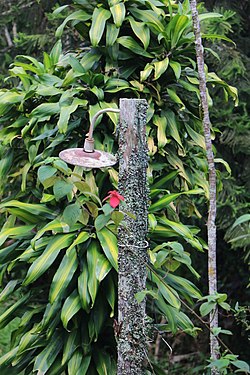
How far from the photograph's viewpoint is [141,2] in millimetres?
2998

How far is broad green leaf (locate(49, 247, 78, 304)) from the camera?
8.46 ft

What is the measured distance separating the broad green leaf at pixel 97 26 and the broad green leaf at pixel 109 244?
2.97 ft

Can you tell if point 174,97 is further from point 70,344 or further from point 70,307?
point 70,344

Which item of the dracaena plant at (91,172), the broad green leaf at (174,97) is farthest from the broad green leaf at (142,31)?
the broad green leaf at (174,97)

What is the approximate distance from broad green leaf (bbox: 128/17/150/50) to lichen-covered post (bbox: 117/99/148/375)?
3.79 ft

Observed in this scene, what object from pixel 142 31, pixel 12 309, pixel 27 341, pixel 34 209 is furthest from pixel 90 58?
pixel 27 341

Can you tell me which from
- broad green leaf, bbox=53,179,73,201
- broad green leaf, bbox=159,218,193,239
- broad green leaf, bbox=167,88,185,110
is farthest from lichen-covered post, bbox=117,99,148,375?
broad green leaf, bbox=167,88,185,110

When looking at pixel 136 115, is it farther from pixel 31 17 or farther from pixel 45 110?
pixel 31 17

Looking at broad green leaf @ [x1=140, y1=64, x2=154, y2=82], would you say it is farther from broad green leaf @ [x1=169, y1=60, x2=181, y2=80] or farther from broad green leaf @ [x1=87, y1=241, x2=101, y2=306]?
broad green leaf @ [x1=87, y1=241, x2=101, y2=306]

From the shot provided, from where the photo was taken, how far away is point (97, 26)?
9.46ft

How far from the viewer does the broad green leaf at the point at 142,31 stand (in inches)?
113

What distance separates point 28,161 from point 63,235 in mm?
615

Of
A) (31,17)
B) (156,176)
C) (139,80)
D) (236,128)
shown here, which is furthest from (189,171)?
(31,17)

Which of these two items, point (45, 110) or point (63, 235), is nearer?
point (63, 235)
